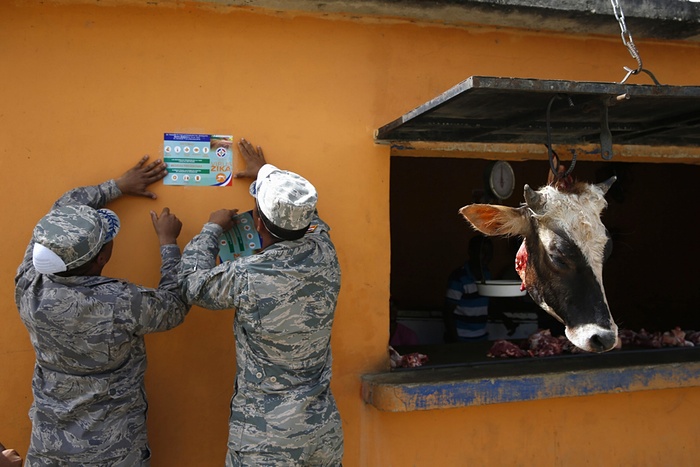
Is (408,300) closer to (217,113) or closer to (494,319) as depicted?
(494,319)

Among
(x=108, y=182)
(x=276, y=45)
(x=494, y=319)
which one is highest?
(x=276, y=45)

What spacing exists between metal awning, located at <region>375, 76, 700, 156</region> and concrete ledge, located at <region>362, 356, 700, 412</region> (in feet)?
4.60

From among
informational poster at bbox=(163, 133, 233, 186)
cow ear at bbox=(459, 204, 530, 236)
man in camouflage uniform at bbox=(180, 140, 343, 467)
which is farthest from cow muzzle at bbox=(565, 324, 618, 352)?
informational poster at bbox=(163, 133, 233, 186)

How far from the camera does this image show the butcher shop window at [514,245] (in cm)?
692

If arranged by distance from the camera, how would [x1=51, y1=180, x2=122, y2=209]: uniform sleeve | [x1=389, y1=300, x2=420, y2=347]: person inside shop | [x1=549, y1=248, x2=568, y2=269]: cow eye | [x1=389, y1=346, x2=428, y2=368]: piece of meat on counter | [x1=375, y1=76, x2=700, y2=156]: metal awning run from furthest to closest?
[x1=389, y1=300, x2=420, y2=347]: person inside shop, [x1=389, y1=346, x2=428, y2=368]: piece of meat on counter, [x1=51, y1=180, x2=122, y2=209]: uniform sleeve, [x1=549, y1=248, x2=568, y2=269]: cow eye, [x1=375, y1=76, x2=700, y2=156]: metal awning

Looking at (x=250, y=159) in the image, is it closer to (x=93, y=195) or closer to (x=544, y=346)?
(x=93, y=195)

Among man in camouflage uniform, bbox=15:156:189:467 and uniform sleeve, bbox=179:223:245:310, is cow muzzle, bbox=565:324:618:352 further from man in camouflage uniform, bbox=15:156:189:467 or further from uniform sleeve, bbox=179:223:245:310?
man in camouflage uniform, bbox=15:156:189:467

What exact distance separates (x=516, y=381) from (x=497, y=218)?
3.87 feet

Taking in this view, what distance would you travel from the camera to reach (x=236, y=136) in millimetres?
3305

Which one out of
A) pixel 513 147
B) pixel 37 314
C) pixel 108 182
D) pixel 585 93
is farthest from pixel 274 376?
pixel 513 147

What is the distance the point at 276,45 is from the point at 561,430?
2952 millimetres

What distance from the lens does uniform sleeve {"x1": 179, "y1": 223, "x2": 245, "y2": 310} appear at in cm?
268

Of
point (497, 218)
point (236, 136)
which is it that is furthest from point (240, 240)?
point (497, 218)

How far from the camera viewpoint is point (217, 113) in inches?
129
